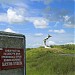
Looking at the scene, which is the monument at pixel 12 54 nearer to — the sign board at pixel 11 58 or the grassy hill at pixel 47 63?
the sign board at pixel 11 58

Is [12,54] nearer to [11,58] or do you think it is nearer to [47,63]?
[11,58]

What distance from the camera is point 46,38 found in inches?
603

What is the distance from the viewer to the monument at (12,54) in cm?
595

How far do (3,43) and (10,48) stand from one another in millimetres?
230

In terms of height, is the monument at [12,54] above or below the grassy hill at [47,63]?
above

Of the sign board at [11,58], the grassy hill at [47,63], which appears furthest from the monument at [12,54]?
the grassy hill at [47,63]

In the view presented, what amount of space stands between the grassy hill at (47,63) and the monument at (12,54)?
16.2 feet

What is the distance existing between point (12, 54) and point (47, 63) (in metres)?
7.28

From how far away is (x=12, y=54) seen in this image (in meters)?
6.11

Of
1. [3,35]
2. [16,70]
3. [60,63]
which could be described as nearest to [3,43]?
[3,35]

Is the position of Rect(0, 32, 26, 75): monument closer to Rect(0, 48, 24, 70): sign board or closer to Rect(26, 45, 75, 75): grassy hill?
Rect(0, 48, 24, 70): sign board

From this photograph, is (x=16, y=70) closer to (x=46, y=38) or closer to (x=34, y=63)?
(x=34, y=63)

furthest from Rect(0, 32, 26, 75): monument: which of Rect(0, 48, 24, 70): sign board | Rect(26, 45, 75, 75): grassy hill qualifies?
Rect(26, 45, 75, 75): grassy hill

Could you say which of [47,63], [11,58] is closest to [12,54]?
[11,58]
